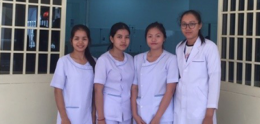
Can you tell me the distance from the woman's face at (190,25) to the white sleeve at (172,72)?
0.59 ft

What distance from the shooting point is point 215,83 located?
1632mm

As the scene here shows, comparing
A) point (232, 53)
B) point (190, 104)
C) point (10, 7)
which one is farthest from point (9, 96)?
point (232, 53)

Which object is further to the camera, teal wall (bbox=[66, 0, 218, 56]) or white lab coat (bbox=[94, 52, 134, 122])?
teal wall (bbox=[66, 0, 218, 56])

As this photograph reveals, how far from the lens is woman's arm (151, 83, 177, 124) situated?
1.74m

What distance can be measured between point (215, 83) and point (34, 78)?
4.20 ft

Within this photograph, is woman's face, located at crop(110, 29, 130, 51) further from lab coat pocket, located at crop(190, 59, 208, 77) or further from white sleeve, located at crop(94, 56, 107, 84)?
lab coat pocket, located at crop(190, 59, 208, 77)

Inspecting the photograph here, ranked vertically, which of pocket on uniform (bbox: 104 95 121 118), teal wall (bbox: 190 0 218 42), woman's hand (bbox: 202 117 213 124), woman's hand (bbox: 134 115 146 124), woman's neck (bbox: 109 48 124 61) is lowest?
woman's hand (bbox: 134 115 146 124)

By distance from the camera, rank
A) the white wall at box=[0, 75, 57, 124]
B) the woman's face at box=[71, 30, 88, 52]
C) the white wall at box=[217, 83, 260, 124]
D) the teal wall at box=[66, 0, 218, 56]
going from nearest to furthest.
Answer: the woman's face at box=[71, 30, 88, 52], the white wall at box=[217, 83, 260, 124], the white wall at box=[0, 75, 57, 124], the teal wall at box=[66, 0, 218, 56]

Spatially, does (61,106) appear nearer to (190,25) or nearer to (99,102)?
(99,102)

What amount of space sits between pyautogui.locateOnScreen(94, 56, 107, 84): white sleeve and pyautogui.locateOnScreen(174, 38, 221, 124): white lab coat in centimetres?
45

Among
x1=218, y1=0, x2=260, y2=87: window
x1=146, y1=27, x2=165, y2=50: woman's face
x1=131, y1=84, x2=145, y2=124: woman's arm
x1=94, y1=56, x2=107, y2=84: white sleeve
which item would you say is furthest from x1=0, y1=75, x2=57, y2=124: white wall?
x1=218, y1=0, x2=260, y2=87: window

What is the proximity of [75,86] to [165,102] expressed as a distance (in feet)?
1.76

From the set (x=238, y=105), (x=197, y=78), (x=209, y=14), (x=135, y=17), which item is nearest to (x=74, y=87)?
(x=197, y=78)

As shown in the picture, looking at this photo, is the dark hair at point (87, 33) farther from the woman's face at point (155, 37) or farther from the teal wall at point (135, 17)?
the teal wall at point (135, 17)
